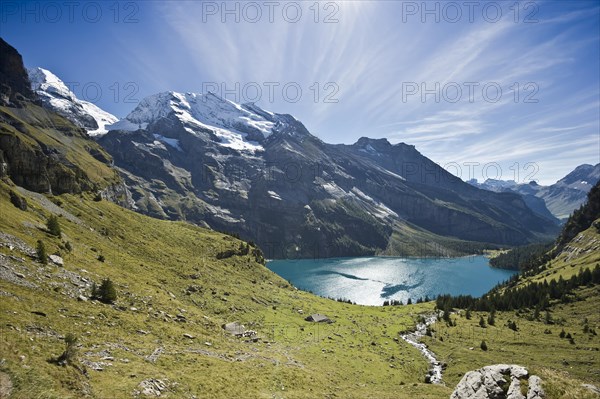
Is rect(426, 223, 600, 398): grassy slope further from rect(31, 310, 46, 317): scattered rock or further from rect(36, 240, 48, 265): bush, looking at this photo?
rect(36, 240, 48, 265): bush

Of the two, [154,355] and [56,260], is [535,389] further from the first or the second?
Result: [56,260]

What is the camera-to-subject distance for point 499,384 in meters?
20.9

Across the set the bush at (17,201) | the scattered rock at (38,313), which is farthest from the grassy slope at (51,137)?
the scattered rock at (38,313)

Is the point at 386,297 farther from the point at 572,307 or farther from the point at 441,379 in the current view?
the point at 441,379

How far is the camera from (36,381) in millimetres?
18109

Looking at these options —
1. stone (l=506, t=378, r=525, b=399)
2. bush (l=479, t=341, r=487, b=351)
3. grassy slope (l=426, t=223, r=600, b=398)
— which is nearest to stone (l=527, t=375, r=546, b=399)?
stone (l=506, t=378, r=525, b=399)

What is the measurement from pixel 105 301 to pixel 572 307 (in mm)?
122428

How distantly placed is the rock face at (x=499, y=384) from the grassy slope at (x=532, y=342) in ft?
Answer: 75.5

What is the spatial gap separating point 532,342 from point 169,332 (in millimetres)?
74948

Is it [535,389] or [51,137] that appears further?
[51,137]

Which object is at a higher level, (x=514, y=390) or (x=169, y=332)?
(x=514, y=390)

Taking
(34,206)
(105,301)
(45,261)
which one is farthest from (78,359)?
(34,206)

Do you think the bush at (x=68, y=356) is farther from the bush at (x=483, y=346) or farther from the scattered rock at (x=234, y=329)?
the bush at (x=483, y=346)

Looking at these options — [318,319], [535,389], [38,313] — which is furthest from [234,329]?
[535,389]
